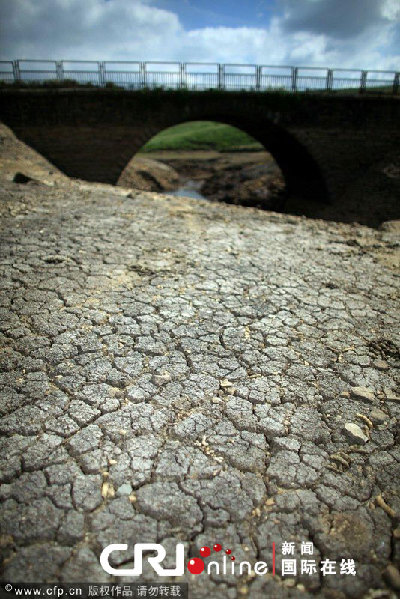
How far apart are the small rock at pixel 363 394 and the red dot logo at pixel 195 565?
1727 mm

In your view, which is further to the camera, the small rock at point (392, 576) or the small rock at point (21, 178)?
the small rock at point (21, 178)

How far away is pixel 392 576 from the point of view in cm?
172

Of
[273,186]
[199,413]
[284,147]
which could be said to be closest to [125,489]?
[199,413]

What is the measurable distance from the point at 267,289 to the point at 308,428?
7.15 ft

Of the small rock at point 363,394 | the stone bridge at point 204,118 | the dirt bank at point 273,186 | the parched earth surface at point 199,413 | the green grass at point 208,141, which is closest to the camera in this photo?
the parched earth surface at point 199,413

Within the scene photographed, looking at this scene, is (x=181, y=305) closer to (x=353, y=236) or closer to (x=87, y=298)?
(x=87, y=298)

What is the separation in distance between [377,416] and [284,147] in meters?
16.3

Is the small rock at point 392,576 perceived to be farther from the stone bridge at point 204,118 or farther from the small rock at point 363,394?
the stone bridge at point 204,118

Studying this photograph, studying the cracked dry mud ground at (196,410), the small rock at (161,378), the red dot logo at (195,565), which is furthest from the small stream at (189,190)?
the red dot logo at (195,565)

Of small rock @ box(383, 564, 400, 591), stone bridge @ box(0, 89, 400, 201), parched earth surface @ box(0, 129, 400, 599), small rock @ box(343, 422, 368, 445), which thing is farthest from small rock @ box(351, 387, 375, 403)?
stone bridge @ box(0, 89, 400, 201)

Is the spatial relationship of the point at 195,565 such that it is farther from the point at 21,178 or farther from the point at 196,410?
the point at 21,178

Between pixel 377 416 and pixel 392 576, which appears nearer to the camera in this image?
pixel 392 576

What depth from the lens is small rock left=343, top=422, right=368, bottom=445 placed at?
96.9 inches

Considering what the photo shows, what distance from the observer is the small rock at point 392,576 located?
170 cm
